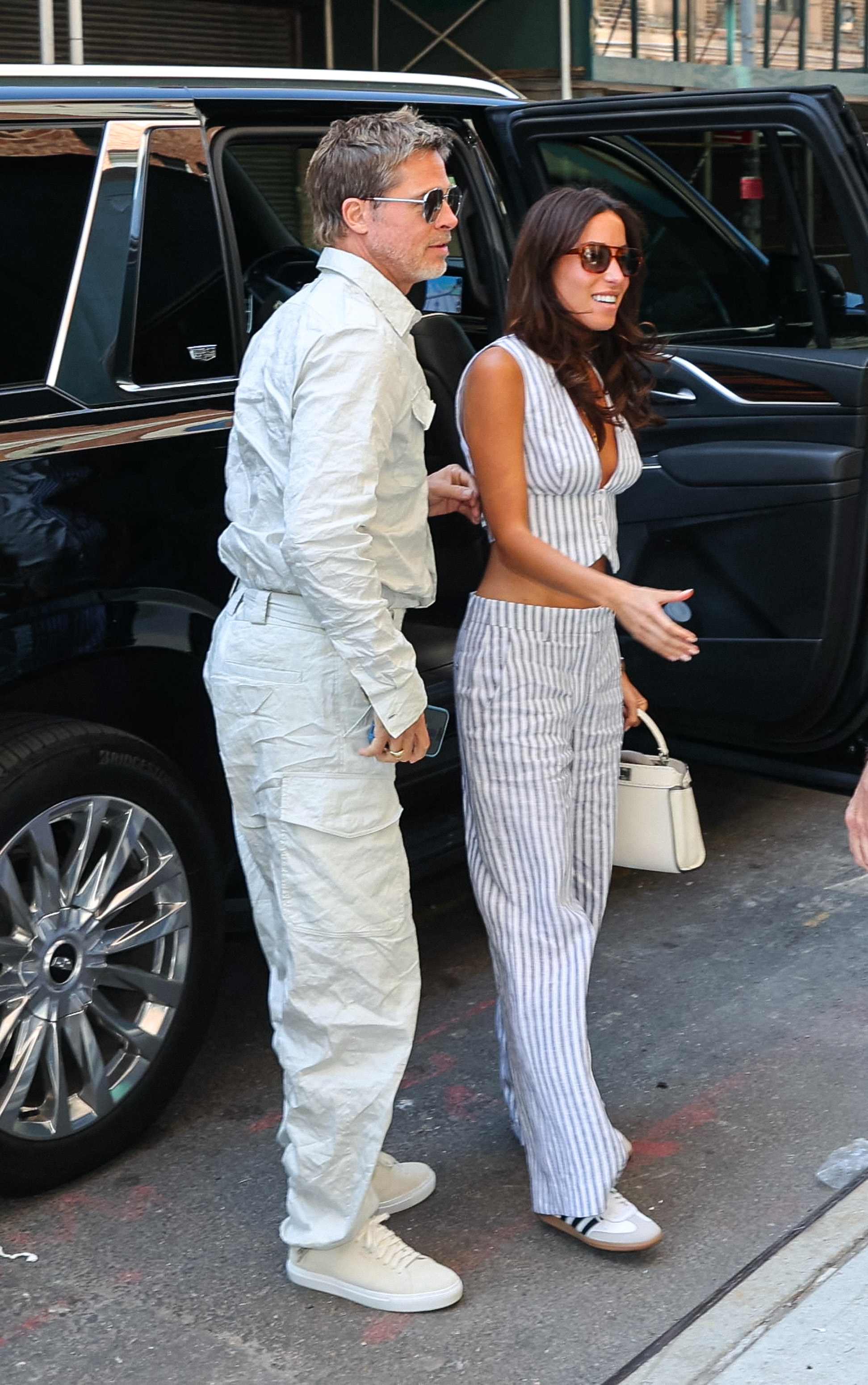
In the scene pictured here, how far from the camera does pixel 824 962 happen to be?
4.00 meters

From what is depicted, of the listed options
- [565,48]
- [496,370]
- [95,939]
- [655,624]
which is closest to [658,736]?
[655,624]

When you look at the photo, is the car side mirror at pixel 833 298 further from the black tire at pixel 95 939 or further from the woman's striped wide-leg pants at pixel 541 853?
the black tire at pixel 95 939

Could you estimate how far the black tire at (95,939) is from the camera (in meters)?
2.86

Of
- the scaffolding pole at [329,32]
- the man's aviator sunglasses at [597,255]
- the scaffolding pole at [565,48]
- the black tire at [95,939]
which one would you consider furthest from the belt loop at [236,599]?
the scaffolding pole at [565,48]

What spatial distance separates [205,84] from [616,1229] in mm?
2308

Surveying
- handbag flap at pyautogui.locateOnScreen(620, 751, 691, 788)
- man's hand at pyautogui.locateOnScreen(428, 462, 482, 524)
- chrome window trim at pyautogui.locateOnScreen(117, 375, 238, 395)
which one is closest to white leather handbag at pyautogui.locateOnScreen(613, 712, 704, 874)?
handbag flap at pyautogui.locateOnScreen(620, 751, 691, 788)

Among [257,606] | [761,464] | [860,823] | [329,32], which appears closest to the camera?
[860,823]

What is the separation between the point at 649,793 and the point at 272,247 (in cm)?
170

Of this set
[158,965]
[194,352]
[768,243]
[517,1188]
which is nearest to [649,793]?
[517,1188]

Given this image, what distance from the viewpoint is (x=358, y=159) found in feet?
8.02

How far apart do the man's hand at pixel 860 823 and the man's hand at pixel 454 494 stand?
1.02 m

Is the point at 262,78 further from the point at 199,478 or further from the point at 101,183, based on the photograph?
the point at 199,478

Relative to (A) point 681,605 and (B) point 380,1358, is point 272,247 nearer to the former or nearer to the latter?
(A) point 681,605

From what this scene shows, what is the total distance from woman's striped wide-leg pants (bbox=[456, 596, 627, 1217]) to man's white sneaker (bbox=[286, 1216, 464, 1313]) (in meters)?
0.26
